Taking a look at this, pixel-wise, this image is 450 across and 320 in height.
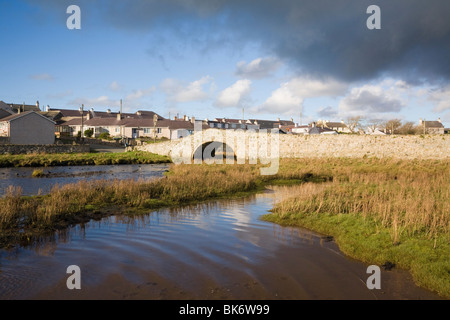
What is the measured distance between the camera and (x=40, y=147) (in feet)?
141

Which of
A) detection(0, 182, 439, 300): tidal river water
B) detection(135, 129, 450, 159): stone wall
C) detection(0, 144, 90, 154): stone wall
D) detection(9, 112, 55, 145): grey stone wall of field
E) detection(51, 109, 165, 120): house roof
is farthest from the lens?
detection(51, 109, 165, 120): house roof

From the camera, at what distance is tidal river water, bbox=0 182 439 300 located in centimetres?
708

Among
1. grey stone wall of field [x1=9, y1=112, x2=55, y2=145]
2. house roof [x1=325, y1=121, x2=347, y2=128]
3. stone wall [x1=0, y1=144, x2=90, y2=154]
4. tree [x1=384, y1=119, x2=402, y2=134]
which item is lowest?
stone wall [x1=0, y1=144, x2=90, y2=154]

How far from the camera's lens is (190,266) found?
8.44 meters

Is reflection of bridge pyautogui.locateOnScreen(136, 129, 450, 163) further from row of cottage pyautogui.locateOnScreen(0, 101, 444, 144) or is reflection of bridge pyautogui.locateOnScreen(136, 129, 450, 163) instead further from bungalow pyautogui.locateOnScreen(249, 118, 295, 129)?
bungalow pyautogui.locateOnScreen(249, 118, 295, 129)

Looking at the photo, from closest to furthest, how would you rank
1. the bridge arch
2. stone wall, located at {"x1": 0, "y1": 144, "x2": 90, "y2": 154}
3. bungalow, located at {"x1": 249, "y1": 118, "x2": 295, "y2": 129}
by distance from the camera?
1. stone wall, located at {"x1": 0, "y1": 144, "x2": 90, "y2": 154}
2. the bridge arch
3. bungalow, located at {"x1": 249, "y1": 118, "x2": 295, "y2": 129}

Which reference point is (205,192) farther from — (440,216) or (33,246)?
(440,216)

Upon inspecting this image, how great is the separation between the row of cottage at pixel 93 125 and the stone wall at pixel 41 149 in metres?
8.25

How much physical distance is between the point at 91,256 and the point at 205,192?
9.91 meters

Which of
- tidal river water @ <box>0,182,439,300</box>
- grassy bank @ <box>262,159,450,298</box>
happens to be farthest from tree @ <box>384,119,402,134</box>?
tidal river water @ <box>0,182,439,300</box>

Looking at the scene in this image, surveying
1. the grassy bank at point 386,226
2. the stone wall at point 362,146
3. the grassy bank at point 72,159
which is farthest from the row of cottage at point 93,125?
the grassy bank at point 386,226

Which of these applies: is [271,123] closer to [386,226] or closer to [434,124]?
[434,124]

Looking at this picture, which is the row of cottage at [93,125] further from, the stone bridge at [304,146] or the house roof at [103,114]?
the stone bridge at [304,146]
